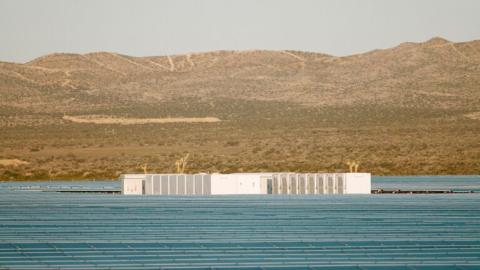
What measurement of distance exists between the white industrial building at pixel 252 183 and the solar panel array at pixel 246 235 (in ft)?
77.5

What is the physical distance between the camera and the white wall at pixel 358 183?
5162 inches

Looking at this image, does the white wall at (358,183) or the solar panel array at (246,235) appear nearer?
the solar panel array at (246,235)

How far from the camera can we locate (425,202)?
106 meters

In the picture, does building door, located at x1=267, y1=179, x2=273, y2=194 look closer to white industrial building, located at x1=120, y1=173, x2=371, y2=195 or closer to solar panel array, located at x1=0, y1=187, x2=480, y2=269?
white industrial building, located at x1=120, y1=173, x2=371, y2=195

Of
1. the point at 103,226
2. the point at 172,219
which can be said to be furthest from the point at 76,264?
the point at 172,219

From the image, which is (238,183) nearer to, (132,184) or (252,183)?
(252,183)

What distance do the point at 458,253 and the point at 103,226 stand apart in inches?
1154

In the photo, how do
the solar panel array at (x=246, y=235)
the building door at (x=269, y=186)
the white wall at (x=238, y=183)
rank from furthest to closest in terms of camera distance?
the building door at (x=269, y=186)
the white wall at (x=238, y=183)
the solar panel array at (x=246, y=235)

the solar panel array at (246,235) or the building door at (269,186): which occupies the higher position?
the solar panel array at (246,235)

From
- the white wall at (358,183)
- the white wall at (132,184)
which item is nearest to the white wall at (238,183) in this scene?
the white wall at (358,183)

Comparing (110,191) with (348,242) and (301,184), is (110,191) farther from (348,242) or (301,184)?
(348,242)

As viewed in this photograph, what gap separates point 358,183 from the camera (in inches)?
5231

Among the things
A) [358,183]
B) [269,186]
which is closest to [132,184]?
[269,186]

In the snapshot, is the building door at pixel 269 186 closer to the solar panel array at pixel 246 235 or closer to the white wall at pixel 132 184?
the white wall at pixel 132 184
